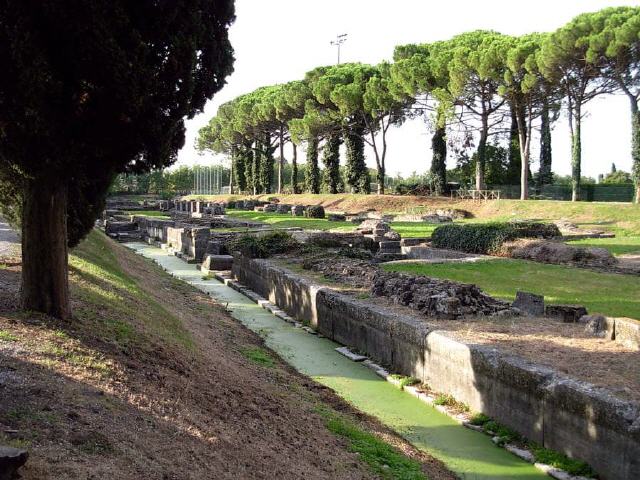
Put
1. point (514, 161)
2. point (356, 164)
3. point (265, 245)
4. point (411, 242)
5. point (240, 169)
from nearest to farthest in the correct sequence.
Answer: point (265, 245) → point (411, 242) → point (514, 161) → point (356, 164) → point (240, 169)

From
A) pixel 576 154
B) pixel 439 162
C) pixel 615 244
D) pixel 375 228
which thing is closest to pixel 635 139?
pixel 576 154

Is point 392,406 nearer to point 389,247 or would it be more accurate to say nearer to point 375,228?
point 389,247

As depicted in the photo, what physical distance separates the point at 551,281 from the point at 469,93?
31.8m

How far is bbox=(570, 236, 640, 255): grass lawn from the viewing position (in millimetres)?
19519

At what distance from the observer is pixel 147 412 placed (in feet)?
15.5

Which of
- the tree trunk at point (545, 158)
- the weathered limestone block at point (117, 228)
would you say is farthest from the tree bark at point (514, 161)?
the weathered limestone block at point (117, 228)

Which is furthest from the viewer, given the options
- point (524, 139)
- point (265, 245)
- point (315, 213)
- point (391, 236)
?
point (315, 213)

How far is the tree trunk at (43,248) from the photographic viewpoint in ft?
21.1

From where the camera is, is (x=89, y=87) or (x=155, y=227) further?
(x=155, y=227)

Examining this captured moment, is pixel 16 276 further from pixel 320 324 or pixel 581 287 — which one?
pixel 581 287

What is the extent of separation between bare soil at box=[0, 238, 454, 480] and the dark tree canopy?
1.06 metres

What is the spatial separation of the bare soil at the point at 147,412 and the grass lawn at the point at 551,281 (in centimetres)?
564

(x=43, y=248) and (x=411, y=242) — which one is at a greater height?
(x=43, y=248)

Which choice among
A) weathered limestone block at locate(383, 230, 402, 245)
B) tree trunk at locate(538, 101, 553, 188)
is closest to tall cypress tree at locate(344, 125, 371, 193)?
tree trunk at locate(538, 101, 553, 188)
